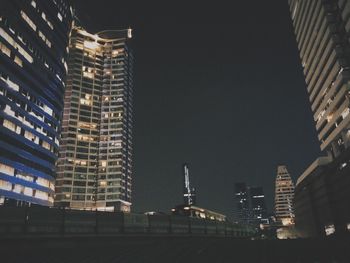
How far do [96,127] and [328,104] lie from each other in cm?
11190

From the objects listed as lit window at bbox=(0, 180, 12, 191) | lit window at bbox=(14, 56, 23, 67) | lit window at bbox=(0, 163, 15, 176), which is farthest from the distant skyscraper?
lit window at bbox=(0, 180, 12, 191)

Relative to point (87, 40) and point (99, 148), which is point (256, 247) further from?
point (87, 40)

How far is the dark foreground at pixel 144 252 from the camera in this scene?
3012 cm

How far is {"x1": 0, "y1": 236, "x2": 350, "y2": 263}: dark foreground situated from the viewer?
30125mm

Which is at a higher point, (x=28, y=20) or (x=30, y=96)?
(x=28, y=20)

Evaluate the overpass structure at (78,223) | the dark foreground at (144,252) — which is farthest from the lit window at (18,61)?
the dark foreground at (144,252)

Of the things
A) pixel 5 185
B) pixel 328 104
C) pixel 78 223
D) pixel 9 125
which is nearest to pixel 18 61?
pixel 9 125

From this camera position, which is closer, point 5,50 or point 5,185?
point 5,185

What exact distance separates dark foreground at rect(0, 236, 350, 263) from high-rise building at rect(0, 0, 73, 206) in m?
55.2

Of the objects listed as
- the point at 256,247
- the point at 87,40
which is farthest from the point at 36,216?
the point at 87,40

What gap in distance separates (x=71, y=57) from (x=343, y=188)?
5686 inches

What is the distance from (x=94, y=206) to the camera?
484ft

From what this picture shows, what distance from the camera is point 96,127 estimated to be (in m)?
165

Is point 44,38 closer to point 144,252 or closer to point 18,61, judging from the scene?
point 18,61
